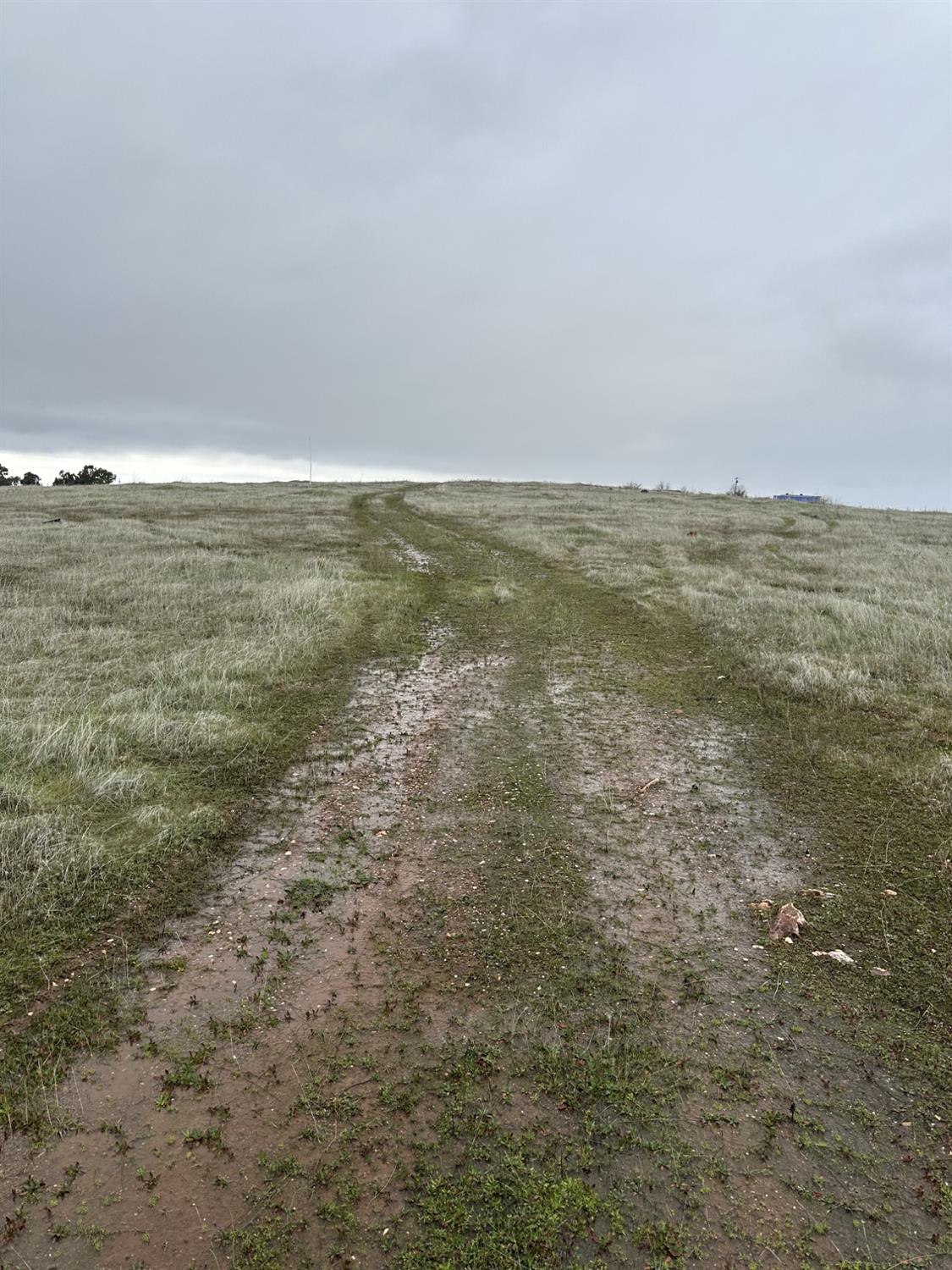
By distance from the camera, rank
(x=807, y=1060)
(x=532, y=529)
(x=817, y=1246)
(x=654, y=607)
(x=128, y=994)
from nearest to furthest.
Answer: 1. (x=817, y=1246)
2. (x=807, y=1060)
3. (x=128, y=994)
4. (x=654, y=607)
5. (x=532, y=529)

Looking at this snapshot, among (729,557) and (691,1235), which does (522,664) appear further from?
(729,557)

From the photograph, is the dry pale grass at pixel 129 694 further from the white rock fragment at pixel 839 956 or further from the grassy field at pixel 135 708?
the white rock fragment at pixel 839 956

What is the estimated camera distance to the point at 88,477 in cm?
8506

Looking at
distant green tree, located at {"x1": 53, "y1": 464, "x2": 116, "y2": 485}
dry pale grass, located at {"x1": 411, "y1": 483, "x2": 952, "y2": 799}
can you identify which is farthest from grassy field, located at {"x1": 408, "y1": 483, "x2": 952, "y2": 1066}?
distant green tree, located at {"x1": 53, "y1": 464, "x2": 116, "y2": 485}

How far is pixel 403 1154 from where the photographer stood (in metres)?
3.96

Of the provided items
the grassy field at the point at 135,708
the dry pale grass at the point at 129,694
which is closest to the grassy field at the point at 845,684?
the grassy field at the point at 135,708

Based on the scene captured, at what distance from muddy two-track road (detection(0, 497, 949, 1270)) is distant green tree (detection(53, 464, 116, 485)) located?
90088 millimetres

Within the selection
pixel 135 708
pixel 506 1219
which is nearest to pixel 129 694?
pixel 135 708

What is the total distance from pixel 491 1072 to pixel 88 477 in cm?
9654

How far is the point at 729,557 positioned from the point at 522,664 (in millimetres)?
19569

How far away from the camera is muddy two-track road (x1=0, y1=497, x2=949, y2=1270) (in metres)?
3.58

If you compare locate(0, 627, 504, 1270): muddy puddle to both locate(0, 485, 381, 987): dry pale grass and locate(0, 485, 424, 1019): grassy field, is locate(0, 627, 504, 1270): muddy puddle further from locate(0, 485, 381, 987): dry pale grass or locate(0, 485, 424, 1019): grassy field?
locate(0, 485, 381, 987): dry pale grass

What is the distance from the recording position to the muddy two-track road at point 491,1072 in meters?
3.58

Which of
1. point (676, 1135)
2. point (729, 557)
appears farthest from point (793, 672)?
point (729, 557)
